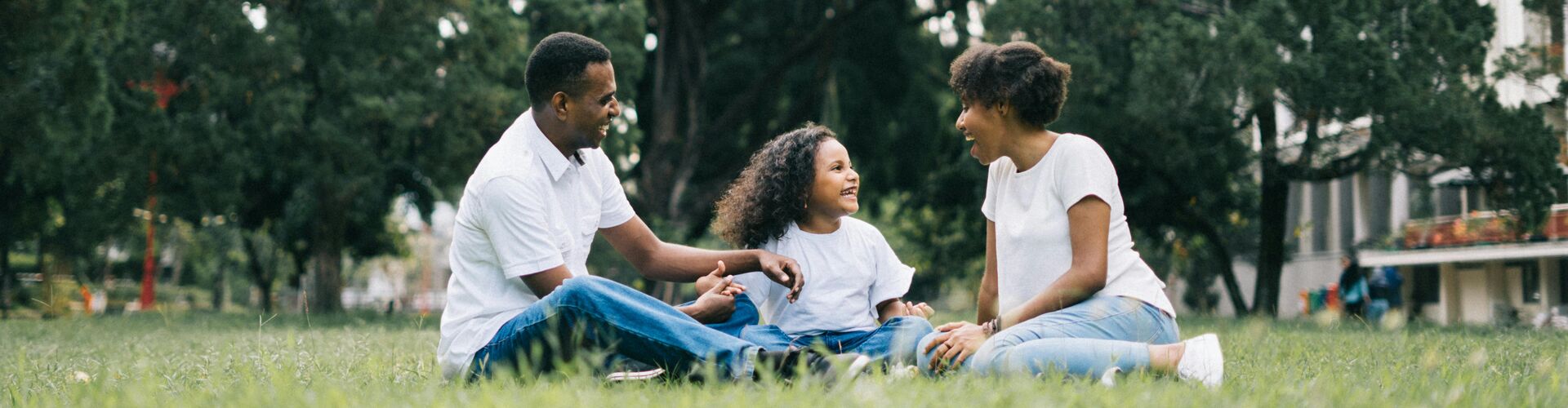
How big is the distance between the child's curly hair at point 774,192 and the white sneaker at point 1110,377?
1756 mm

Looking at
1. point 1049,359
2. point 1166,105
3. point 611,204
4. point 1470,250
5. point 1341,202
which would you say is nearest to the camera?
point 1049,359

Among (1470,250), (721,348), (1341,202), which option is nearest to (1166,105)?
(721,348)

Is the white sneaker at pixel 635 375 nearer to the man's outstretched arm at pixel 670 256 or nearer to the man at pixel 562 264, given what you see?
the man at pixel 562 264

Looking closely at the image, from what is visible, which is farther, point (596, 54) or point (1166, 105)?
point (1166, 105)

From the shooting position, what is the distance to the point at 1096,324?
4.38 m

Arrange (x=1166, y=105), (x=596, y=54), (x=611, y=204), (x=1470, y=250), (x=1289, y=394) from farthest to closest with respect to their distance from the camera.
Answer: (x=1470, y=250), (x=1166, y=105), (x=611, y=204), (x=596, y=54), (x=1289, y=394)

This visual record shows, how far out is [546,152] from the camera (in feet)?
15.2

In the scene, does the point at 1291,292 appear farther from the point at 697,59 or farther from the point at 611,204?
the point at 611,204

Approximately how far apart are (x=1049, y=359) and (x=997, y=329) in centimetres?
47

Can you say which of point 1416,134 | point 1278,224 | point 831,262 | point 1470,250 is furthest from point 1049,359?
point 1470,250

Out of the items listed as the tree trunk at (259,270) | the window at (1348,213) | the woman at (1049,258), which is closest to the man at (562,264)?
the woman at (1049,258)

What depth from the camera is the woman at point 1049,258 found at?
416cm

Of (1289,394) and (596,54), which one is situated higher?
(596,54)

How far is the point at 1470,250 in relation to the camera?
31.9m
